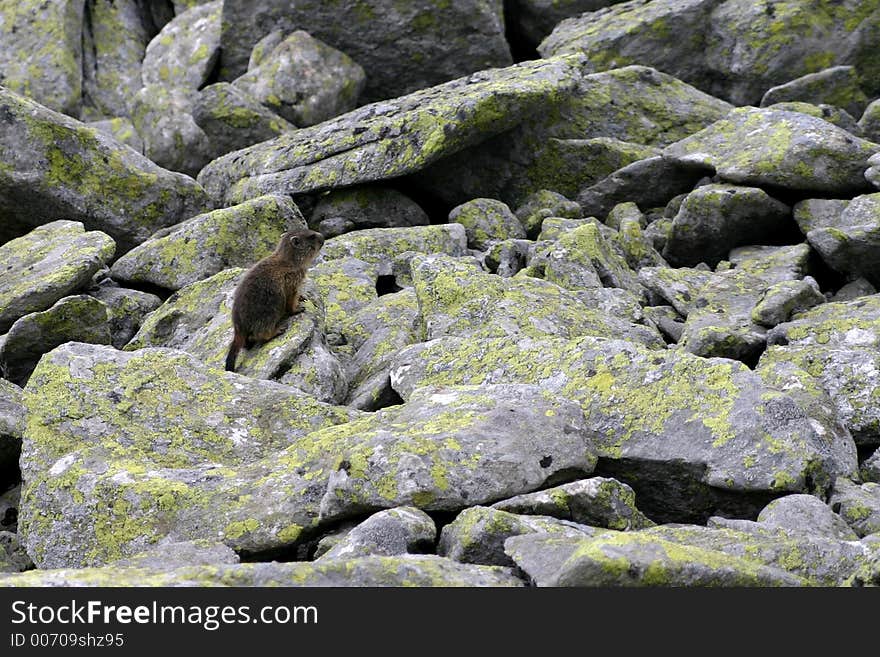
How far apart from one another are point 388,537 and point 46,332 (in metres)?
7.25

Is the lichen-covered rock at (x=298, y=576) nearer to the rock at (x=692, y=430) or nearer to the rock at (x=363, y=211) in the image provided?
the rock at (x=692, y=430)

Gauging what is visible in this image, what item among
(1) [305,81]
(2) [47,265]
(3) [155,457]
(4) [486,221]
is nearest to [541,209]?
(4) [486,221]

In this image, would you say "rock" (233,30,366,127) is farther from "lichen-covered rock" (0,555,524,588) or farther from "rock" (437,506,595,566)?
"lichen-covered rock" (0,555,524,588)

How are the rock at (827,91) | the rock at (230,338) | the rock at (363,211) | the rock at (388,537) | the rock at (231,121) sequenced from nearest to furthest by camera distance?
the rock at (388,537)
the rock at (230,338)
the rock at (363,211)
the rock at (827,91)
the rock at (231,121)

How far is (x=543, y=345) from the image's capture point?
11.6m

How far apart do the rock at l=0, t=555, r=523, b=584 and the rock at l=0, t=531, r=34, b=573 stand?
2429 millimetres

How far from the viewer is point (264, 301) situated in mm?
12672

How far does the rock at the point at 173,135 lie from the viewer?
2142 cm

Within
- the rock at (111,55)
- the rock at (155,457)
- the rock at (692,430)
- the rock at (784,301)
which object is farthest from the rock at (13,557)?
the rock at (111,55)

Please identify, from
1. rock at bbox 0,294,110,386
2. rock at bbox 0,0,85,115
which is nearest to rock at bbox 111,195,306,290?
rock at bbox 0,294,110,386

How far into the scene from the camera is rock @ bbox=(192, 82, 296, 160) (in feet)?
69.0

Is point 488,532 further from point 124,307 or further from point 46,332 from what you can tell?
point 124,307

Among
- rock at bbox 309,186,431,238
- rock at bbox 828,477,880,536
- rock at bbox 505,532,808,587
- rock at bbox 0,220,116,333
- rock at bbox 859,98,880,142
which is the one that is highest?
rock at bbox 505,532,808,587

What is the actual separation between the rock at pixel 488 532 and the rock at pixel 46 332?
23.5 feet
